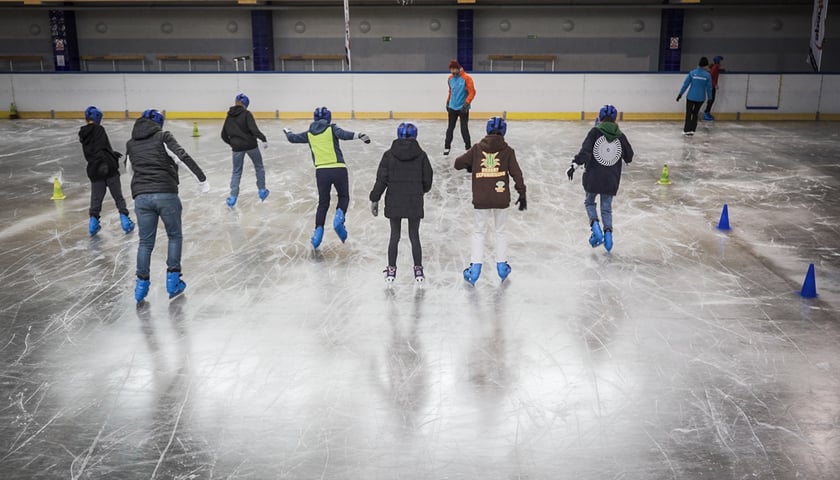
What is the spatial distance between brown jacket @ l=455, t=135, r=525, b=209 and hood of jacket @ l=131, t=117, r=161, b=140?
9.76 ft

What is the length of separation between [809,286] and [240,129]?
7356 mm

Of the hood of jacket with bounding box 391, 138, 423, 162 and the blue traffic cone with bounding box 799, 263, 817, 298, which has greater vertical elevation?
the hood of jacket with bounding box 391, 138, 423, 162

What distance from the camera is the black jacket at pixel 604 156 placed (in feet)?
28.5

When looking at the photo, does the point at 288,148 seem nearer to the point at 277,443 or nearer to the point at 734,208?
the point at 734,208

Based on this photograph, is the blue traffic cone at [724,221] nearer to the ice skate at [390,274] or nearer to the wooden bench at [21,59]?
the ice skate at [390,274]

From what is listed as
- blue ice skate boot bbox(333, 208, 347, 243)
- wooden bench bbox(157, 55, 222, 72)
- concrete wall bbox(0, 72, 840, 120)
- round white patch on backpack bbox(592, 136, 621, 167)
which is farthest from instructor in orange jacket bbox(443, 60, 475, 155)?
wooden bench bbox(157, 55, 222, 72)

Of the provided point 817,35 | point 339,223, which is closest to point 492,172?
point 339,223

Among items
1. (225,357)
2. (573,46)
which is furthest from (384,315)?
(573,46)

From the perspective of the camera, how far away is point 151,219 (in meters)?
7.35

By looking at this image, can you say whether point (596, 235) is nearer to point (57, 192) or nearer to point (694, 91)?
point (57, 192)

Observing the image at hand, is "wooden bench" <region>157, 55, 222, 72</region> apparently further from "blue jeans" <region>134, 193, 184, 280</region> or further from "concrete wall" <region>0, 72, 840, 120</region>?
"blue jeans" <region>134, 193, 184, 280</region>

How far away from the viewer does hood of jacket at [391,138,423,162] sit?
7531mm

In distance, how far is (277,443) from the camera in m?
4.96

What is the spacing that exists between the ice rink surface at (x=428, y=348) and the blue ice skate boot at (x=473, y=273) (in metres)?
0.11
